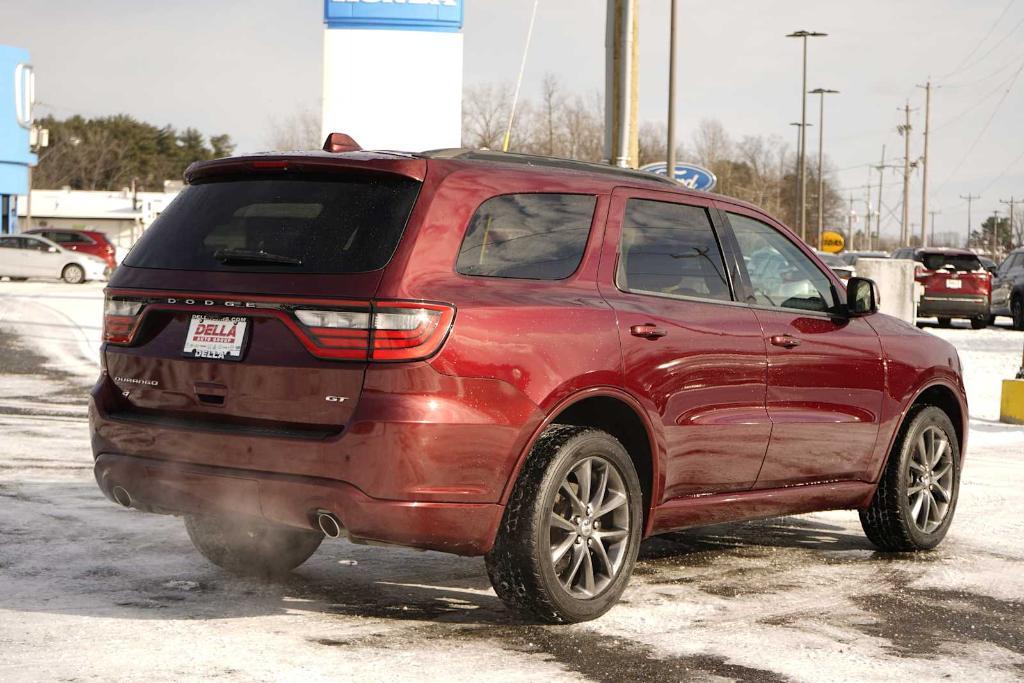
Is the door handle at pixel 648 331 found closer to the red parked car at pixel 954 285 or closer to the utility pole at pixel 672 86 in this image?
the red parked car at pixel 954 285

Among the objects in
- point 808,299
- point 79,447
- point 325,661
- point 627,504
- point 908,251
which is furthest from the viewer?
point 908,251

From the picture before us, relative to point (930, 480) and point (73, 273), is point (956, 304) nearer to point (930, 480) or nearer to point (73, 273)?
point (930, 480)

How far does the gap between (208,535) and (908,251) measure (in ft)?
99.1

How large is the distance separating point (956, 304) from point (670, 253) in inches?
1046

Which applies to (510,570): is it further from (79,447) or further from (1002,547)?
(79,447)

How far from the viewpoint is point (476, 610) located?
589 cm

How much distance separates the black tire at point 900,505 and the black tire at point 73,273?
39240mm

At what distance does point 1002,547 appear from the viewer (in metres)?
7.78

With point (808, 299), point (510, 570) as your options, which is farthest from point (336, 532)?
point (808, 299)

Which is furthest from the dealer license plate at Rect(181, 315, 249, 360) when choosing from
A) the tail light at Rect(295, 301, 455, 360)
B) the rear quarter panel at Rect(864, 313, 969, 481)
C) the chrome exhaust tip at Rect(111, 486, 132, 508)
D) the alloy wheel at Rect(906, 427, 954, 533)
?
the alloy wheel at Rect(906, 427, 954, 533)

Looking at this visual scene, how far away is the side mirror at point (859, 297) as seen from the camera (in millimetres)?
7176

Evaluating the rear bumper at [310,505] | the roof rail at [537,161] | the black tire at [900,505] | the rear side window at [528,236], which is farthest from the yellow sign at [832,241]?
the rear bumper at [310,505]

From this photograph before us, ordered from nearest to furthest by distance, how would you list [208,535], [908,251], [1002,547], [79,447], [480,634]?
[480,634], [208,535], [1002,547], [79,447], [908,251]

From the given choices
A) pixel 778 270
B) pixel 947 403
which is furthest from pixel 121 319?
pixel 947 403
